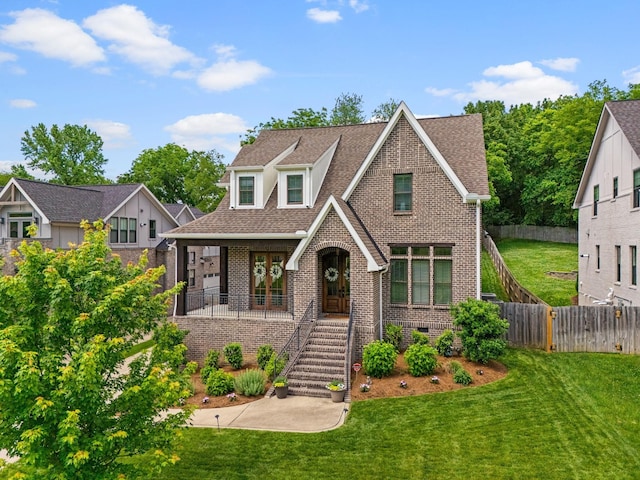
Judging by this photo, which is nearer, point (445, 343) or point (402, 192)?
point (445, 343)

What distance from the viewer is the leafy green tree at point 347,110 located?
157 ft

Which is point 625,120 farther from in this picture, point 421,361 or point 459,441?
point 459,441

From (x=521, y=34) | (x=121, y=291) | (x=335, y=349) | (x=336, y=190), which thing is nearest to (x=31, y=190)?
(x=336, y=190)

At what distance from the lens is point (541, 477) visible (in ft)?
26.6

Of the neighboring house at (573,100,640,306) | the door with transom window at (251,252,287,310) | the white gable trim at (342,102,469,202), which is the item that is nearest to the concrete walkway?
the door with transom window at (251,252,287,310)

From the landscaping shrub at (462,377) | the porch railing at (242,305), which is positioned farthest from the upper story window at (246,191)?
the landscaping shrub at (462,377)

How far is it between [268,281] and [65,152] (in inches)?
1994

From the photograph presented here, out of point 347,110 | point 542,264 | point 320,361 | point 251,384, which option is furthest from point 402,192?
point 347,110

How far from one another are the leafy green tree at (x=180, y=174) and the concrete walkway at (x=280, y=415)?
45.8 meters

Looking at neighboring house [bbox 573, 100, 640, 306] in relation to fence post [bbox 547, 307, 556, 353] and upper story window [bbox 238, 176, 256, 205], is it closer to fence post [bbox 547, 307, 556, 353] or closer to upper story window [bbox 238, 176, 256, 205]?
fence post [bbox 547, 307, 556, 353]

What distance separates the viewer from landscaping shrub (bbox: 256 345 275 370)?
15086mm

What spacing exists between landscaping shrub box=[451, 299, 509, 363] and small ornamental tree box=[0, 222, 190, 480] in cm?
960

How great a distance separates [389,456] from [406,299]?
8243 millimetres

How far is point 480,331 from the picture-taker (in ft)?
46.3
